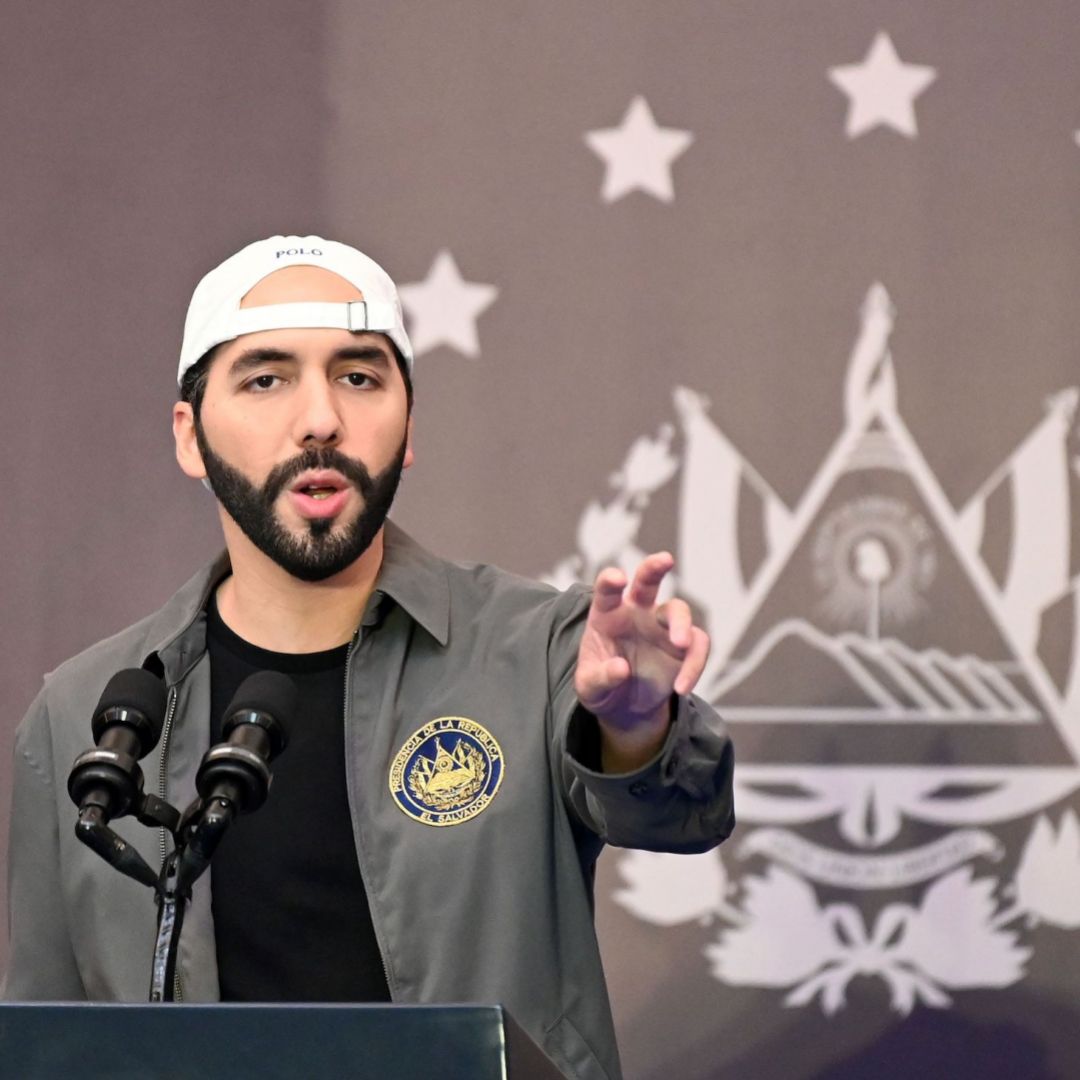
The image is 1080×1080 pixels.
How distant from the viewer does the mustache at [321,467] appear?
2.29 m

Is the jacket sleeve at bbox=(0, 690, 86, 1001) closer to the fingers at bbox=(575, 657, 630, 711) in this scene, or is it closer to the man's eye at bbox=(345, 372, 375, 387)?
the man's eye at bbox=(345, 372, 375, 387)

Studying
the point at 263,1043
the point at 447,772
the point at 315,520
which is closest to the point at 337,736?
the point at 447,772

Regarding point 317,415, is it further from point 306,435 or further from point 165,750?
point 165,750

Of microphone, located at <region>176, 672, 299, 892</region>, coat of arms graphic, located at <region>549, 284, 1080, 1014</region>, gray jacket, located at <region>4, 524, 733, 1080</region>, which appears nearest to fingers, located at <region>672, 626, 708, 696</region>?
gray jacket, located at <region>4, 524, 733, 1080</region>

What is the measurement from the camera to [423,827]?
→ 2203 millimetres

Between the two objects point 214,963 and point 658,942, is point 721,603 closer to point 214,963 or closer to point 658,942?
point 658,942

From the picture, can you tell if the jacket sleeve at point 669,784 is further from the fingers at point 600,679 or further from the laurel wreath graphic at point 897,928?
the laurel wreath graphic at point 897,928

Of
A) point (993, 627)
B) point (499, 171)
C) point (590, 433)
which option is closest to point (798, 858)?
point (993, 627)

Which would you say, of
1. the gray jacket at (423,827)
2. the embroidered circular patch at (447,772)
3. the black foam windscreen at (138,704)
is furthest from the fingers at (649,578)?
the embroidered circular patch at (447,772)

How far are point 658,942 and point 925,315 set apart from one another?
44.4 inches

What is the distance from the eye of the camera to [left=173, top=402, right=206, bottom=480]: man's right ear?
247cm

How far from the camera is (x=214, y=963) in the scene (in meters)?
2.20

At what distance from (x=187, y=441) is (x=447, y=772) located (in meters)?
0.60

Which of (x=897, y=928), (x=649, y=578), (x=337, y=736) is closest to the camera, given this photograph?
(x=649, y=578)
